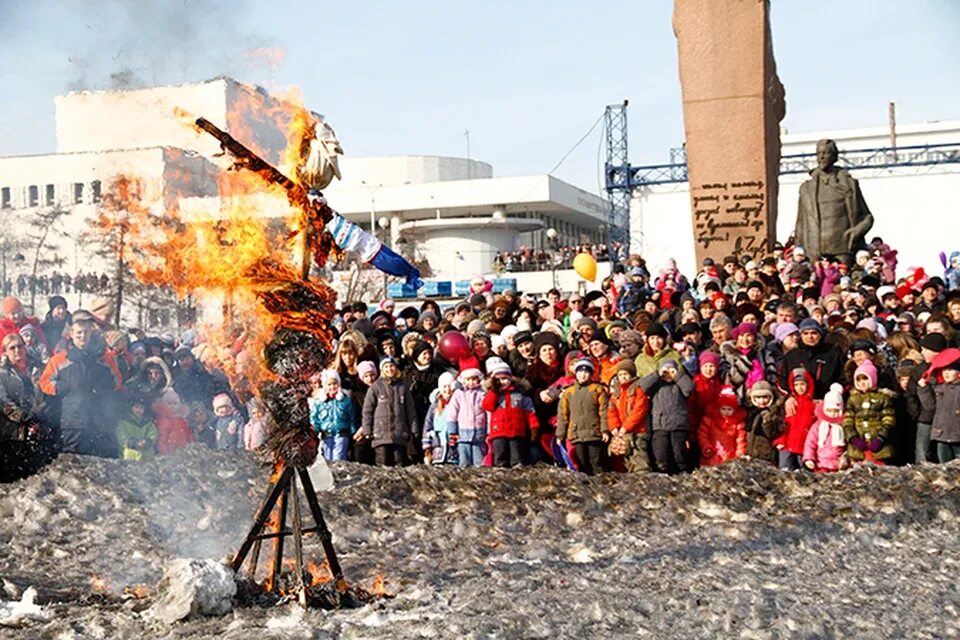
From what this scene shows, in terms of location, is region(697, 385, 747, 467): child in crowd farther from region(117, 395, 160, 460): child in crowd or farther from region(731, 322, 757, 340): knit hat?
region(117, 395, 160, 460): child in crowd

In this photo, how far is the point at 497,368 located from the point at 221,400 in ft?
9.42

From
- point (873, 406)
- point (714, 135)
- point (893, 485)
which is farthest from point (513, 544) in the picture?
point (714, 135)

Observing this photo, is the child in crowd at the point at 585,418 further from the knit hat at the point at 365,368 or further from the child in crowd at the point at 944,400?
the child in crowd at the point at 944,400

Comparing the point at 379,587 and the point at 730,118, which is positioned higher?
the point at 730,118

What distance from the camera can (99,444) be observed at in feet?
36.9

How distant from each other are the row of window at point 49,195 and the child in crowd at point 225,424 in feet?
13.7

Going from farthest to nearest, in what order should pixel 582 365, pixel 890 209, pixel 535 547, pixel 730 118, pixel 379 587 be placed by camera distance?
pixel 890 209, pixel 730 118, pixel 582 365, pixel 535 547, pixel 379 587

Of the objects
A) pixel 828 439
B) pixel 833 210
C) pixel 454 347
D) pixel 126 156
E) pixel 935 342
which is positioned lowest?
pixel 828 439

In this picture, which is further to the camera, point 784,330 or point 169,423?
point 784,330

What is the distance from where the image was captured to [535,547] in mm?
8586

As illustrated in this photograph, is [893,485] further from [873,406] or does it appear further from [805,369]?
[805,369]

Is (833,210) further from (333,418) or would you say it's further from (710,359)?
(333,418)

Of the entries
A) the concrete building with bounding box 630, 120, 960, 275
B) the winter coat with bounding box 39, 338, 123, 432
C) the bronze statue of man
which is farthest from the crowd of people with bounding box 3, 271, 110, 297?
the concrete building with bounding box 630, 120, 960, 275

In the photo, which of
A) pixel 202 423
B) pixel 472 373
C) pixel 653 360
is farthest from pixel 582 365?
pixel 202 423
